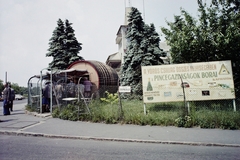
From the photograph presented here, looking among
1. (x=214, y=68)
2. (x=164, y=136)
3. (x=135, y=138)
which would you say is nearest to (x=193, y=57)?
(x=214, y=68)

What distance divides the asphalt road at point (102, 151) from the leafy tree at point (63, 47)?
60.3 ft

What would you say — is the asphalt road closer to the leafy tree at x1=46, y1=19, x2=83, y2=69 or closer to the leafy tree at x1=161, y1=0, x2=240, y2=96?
the leafy tree at x1=161, y1=0, x2=240, y2=96

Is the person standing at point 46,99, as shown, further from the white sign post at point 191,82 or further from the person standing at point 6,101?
the white sign post at point 191,82

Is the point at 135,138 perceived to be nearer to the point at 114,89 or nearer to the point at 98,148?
the point at 98,148

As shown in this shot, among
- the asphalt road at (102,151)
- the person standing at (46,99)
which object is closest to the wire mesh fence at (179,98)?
the person standing at (46,99)

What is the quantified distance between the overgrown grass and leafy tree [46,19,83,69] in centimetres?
1478

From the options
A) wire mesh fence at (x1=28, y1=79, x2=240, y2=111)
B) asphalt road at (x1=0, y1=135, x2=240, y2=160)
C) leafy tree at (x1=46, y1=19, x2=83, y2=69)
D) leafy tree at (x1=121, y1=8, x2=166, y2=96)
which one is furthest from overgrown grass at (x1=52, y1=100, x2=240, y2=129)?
leafy tree at (x1=46, y1=19, x2=83, y2=69)

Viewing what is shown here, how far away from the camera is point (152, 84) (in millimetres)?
10141

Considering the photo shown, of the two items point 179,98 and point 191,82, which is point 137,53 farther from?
point 179,98

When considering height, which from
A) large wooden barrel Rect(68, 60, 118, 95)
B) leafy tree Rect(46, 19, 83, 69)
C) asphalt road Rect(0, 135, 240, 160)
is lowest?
asphalt road Rect(0, 135, 240, 160)

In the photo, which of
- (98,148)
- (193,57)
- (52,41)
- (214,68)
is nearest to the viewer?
(98,148)

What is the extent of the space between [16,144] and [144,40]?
41.9ft

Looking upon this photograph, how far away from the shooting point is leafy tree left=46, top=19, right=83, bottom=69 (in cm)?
2402

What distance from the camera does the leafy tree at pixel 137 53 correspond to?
15414 mm
